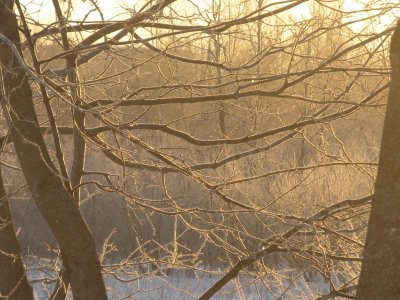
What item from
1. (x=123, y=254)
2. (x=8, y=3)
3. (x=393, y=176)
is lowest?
(x=123, y=254)

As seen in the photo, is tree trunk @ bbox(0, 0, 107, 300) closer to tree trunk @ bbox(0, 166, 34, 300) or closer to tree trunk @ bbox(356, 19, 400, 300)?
tree trunk @ bbox(0, 166, 34, 300)

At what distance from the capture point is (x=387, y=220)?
1971mm

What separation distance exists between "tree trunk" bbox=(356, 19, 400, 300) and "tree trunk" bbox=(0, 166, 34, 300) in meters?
1.90

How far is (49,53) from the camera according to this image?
4328mm

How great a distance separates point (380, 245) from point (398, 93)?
385mm

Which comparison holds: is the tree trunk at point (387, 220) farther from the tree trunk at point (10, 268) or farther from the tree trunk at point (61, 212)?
the tree trunk at point (10, 268)

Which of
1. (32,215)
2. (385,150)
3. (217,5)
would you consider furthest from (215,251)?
(385,150)

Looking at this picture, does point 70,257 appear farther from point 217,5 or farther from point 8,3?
point 217,5

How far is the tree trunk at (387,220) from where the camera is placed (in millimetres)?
1955

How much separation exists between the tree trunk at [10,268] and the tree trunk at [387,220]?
6.24ft

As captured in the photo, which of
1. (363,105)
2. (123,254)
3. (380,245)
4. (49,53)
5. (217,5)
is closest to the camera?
(380,245)

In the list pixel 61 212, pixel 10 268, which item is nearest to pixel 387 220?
pixel 61 212

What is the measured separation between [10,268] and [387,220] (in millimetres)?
2048

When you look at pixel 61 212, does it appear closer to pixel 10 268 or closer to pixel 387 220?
pixel 10 268
